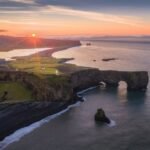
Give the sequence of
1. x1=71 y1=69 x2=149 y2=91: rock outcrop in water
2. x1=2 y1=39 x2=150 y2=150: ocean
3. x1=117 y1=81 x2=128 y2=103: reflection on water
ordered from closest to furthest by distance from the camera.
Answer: x1=2 y1=39 x2=150 y2=150: ocean → x1=117 y1=81 x2=128 y2=103: reflection on water → x1=71 y1=69 x2=149 y2=91: rock outcrop in water

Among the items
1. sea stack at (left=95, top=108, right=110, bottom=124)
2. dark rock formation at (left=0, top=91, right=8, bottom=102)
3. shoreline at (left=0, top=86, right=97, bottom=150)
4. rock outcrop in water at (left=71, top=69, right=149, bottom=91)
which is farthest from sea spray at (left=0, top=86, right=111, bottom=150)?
rock outcrop in water at (left=71, top=69, right=149, bottom=91)

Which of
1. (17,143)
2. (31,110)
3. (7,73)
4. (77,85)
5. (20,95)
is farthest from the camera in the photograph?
(77,85)

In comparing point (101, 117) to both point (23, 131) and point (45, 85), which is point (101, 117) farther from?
point (45, 85)

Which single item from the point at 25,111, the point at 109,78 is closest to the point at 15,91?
the point at 25,111

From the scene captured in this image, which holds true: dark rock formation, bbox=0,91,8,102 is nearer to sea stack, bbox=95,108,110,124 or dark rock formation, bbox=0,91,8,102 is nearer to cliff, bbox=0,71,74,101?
cliff, bbox=0,71,74,101

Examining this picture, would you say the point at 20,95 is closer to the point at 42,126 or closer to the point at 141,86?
the point at 42,126

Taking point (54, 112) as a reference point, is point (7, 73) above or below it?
above

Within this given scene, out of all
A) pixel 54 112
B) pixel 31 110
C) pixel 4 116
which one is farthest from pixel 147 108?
pixel 4 116
